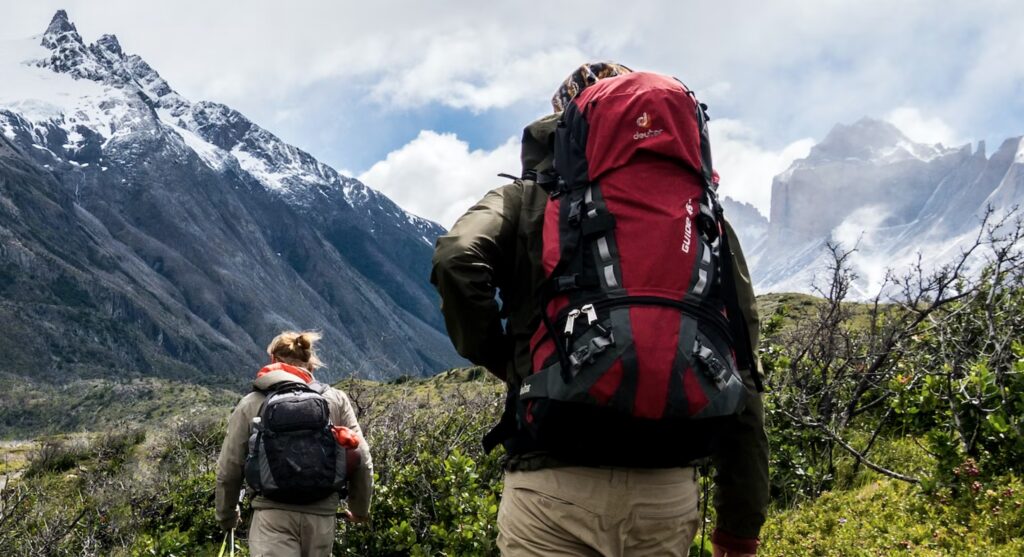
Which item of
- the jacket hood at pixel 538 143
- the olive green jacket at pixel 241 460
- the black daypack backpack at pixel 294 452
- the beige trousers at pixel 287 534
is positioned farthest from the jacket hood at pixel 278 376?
the jacket hood at pixel 538 143

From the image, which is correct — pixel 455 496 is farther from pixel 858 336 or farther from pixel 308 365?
pixel 858 336

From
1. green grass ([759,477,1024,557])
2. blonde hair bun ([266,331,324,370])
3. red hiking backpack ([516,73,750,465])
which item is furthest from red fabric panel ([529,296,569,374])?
blonde hair bun ([266,331,324,370])

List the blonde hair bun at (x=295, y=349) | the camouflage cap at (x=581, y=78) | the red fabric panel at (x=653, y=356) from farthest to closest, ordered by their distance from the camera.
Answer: the blonde hair bun at (x=295, y=349) → the camouflage cap at (x=581, y=78) → the red fabric panel at (x=653, y=356)

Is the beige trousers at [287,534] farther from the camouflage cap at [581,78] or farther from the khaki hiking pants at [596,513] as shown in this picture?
the camouflage cap at [581,78]

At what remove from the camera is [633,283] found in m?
1.99

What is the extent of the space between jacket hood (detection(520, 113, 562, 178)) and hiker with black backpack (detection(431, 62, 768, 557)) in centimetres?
4

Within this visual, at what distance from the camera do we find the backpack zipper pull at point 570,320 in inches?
77.4

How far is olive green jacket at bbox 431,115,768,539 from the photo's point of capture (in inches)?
85.0

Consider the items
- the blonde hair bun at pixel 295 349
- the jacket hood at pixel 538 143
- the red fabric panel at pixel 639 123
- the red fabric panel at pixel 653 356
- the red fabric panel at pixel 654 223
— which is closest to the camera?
the red fabric panel at pixel 653 356

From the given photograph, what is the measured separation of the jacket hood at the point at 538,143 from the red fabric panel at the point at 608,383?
0.82 m

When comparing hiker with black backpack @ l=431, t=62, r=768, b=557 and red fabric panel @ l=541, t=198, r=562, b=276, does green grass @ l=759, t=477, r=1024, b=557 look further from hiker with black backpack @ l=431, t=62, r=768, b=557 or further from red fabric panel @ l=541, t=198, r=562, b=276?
red fabric panel @ l=541, t=198, r=562, b=276

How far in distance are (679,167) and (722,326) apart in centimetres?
50

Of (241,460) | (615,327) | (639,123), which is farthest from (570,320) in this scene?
(241,460)

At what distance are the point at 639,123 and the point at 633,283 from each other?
517mm
